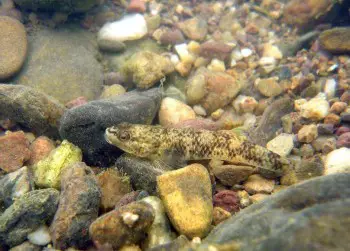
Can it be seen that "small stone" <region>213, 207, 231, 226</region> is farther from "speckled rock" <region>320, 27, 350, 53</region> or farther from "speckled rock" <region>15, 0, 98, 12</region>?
"speckled rock" <region>15, 0, 98, 12</region>

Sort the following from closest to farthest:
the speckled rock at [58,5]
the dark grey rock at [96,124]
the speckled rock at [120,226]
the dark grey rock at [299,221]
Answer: the dark grey rock at [299,221] < the speckled rock at [120,226] < the dark grey rock at [96,124] < the speckled rock at [58,5]

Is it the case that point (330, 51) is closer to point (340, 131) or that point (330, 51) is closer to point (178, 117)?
point (340, 131)

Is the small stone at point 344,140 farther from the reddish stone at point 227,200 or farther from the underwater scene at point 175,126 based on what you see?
the reddish stone at point 227,200

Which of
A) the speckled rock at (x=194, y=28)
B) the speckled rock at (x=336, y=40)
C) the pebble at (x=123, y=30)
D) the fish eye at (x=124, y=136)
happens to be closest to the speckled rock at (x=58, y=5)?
the pebble at (x=123, y=30)

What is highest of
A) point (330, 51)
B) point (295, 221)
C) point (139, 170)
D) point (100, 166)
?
point (295, 221)

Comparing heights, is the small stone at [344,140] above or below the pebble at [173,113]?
above

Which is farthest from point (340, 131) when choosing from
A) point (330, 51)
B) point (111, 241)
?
point (111, 241)

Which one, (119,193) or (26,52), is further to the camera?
(26,52)

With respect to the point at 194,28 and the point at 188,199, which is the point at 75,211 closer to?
the point at 188,199
